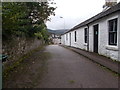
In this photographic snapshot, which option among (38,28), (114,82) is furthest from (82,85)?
(38,28)

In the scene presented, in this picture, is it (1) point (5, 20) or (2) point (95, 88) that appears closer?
(2) point (95, 88)

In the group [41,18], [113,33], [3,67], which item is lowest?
[3,67]

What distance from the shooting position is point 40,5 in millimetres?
12727

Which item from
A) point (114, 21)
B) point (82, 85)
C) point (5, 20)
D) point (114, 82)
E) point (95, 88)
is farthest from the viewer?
point (114, 21)

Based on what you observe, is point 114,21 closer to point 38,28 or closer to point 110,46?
point 110,46

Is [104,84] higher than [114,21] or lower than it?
lower

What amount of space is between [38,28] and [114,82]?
31.9 feet

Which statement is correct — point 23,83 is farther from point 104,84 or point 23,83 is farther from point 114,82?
point 114,82

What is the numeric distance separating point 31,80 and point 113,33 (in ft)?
23.9

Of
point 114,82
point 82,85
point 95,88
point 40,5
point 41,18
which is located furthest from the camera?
point 41,18

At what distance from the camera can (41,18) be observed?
1402cm

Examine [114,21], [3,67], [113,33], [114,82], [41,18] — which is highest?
[41,18]

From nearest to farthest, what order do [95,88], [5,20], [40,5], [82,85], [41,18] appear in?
[95,88]
[82,85]
[5,20]
[40,5]
[41,18]

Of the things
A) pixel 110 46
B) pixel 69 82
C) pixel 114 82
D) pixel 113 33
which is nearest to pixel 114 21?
pixel 113 33
